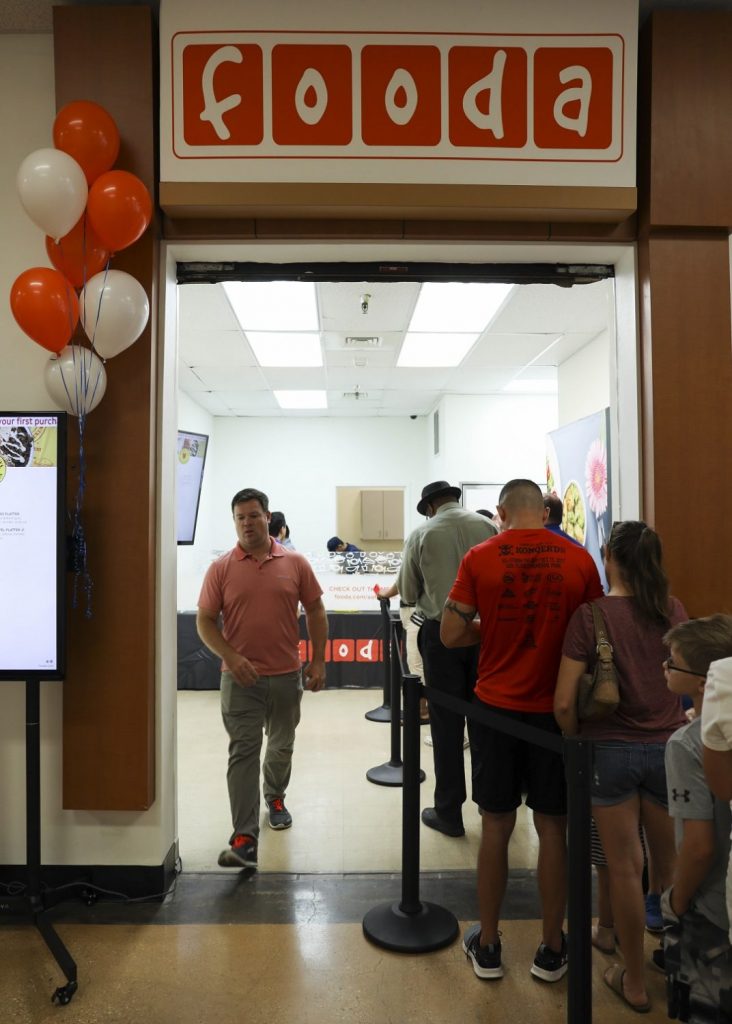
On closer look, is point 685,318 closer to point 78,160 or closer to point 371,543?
point 78,160

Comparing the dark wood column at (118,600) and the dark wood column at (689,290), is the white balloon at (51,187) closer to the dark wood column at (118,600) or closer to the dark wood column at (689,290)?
the dark wood column at (118,600)

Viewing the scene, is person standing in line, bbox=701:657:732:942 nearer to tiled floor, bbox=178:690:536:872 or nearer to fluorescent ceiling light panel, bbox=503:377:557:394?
tiled floor, bbox=178:690:536:872

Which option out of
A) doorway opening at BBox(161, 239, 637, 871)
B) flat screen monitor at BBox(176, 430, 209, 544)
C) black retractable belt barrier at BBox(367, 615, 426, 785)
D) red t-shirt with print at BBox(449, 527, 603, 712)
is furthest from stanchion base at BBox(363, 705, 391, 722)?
red t-shirt with print at BBox(449, 527, 603, 712)

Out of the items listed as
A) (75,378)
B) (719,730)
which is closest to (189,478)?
(75,378)

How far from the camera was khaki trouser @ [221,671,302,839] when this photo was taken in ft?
9.98

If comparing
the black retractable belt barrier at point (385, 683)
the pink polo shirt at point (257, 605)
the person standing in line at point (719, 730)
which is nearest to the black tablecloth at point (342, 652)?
the black retractable belt barrier at point (385, 683)

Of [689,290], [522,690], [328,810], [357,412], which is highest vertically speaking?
[357,412]

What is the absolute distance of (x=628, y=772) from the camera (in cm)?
207

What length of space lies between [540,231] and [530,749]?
1853 mm

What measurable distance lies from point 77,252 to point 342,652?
4.52 meters

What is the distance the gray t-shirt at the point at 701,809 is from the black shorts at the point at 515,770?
21.8 inches

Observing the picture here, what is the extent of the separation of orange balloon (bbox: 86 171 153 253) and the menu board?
0.63m

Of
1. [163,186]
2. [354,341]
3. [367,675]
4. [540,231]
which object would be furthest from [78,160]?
[367,675]

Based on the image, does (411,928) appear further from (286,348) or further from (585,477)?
(286,348)
